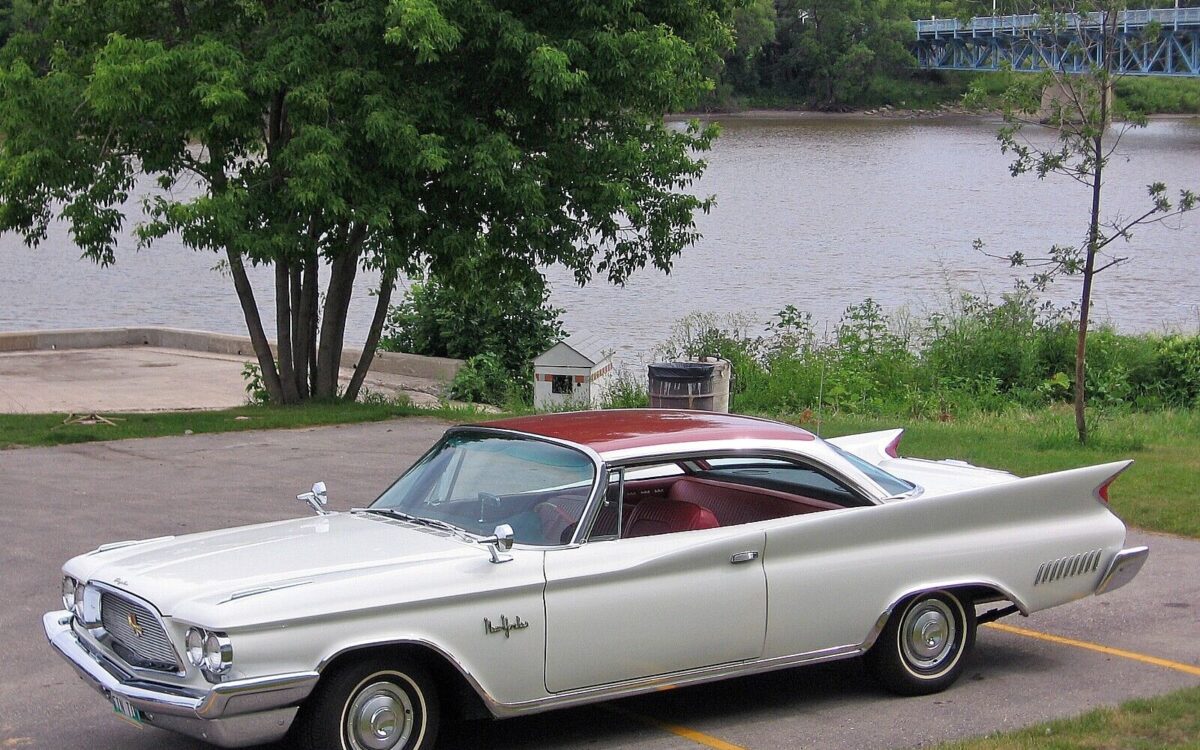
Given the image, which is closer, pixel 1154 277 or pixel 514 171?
pixel 514 171

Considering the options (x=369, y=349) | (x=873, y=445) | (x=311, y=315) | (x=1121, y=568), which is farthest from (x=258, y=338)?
(x=1121, y=568)

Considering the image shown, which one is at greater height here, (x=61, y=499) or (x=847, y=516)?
(x=847, y=516)

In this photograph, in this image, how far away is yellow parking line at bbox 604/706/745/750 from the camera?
573 centimetres

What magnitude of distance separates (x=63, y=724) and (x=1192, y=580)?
258 inches

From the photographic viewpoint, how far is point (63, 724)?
600cm

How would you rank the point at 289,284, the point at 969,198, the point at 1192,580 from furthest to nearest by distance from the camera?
the point at 969,198, the point at 289,284, the point at 1192,580

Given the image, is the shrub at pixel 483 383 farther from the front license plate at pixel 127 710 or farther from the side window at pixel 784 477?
the front license plate at pixel 127 710

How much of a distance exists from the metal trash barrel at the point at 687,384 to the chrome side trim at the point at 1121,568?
6.74 meters

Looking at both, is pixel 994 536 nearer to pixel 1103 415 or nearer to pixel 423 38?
pixel 423 38

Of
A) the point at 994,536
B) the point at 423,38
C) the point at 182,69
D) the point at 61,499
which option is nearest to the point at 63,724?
the point at 994,536

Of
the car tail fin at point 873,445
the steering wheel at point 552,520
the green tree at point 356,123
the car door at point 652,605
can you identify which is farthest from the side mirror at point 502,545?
the green tree at point 356,123

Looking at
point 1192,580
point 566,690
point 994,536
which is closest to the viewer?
point 566,690

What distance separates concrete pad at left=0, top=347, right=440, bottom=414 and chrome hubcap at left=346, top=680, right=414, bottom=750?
12.7m

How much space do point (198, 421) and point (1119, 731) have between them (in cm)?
1154
